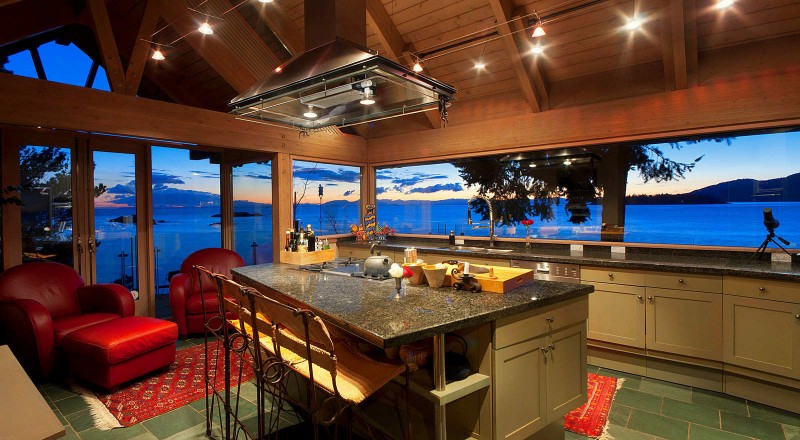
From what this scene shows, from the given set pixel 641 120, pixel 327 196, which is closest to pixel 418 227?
pixel 327 196

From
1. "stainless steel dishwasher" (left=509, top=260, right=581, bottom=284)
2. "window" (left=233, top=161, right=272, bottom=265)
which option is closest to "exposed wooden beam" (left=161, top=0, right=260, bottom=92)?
"window" (left=233, top=161, right=272, bottom=265)

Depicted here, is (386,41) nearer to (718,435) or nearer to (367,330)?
(367,330)

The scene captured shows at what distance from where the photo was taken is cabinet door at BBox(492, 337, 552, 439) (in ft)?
6.15

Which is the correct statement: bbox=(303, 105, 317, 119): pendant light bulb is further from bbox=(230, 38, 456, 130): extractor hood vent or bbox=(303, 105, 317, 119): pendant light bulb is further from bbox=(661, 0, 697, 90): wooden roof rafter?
bbox=(661, 0, 697, 90): wooden roof rafter

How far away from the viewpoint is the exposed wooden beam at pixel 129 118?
3400 millimetres

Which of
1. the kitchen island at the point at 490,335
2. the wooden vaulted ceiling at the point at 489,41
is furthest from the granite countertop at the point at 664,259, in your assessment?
the wooden vaulted ceiling at the point at 489,41

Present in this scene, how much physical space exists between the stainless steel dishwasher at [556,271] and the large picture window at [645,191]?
0.82 metres

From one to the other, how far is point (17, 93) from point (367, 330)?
3740 mm

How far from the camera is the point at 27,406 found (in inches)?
51.3

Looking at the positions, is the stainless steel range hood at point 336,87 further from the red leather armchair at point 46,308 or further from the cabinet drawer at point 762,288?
the cabinet drawer at point 762,288

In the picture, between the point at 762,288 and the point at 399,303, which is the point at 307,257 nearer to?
the point at 399,303

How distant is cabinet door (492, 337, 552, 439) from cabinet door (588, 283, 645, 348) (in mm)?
1779

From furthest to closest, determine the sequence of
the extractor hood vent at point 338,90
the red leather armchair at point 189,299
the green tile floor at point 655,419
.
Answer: the red leather armchair at point 189,299 → the green tile floor at point 655,419 → the extractor hood vent at point 338,90

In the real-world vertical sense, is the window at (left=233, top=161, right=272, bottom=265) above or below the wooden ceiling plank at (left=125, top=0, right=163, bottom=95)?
below
